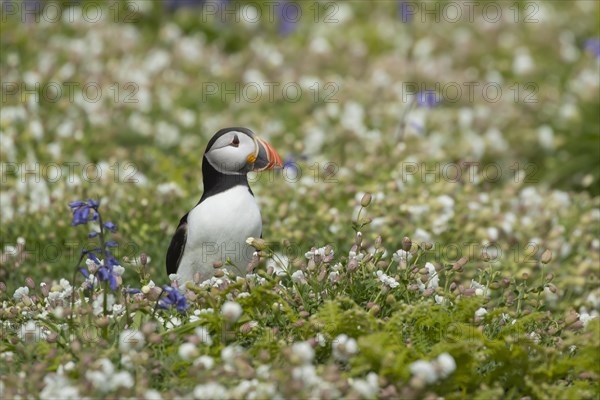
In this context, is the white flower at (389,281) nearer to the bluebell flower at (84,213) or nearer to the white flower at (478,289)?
the white flower at (478,289)

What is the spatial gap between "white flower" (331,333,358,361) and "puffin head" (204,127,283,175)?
4.56 ft

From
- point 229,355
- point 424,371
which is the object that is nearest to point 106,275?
point 229,355

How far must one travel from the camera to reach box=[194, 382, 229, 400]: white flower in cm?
365

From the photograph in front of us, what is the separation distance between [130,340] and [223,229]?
44.5 inches

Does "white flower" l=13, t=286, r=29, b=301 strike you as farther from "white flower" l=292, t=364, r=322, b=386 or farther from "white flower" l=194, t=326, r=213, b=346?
"white flower" l=292, t=364, r=322, b=386

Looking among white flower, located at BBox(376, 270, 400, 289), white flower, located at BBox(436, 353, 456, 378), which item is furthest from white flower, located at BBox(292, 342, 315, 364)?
white flower, located at BBox(376, 270, 400, 289)

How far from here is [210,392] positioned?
3.65 metres

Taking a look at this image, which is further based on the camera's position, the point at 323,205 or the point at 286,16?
the point at 286,16

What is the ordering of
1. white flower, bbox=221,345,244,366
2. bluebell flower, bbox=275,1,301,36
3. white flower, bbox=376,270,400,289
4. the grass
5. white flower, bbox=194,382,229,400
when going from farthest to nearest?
bluebell flower, bbox=275,1,301,36 < white flower, bbox=376,270,400,289 < the grass < white flower, bbox=221,345,244,366 < white flower, bbox=194,382,229,400

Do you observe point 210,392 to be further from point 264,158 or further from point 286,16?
point 286,16

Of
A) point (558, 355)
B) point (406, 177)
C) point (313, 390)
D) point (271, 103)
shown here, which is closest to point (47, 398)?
point (313, 390)

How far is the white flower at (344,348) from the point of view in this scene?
3877 millimetres

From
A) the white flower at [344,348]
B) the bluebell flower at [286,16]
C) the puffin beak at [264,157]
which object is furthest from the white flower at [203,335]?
the bluebell flower at [286,16]

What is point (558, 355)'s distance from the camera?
4.31m
